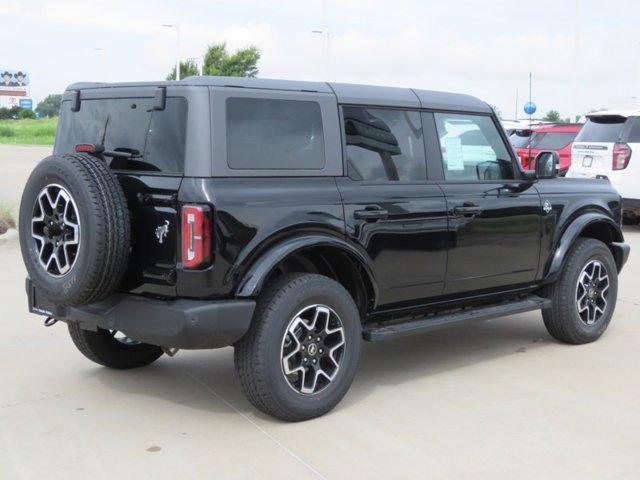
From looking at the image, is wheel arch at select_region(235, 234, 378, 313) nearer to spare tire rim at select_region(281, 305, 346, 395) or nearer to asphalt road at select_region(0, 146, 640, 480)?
spare tire rim at select_region(281, 305, 346, 395)

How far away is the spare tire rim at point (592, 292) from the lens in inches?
244

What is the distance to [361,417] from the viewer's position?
183 inches

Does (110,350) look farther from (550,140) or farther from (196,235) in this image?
(550,140)

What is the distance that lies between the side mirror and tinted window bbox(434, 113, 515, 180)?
0.20m

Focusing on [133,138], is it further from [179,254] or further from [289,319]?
[289,319]

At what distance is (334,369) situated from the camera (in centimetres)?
468

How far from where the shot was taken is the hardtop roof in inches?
175

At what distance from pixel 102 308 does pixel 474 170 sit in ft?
8.52

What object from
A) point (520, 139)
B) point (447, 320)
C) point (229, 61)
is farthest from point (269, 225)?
point (229, 61)

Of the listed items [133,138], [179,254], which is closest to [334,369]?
[179,254]

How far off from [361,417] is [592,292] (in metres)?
2.50

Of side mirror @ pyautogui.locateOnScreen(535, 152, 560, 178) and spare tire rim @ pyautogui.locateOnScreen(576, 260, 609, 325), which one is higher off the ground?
side mirror @ pyautogui.locateOnScreen(535, 152, 560, 178)

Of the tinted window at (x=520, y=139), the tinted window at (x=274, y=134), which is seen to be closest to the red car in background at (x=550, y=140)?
the tinted window at (x=520, y=139)

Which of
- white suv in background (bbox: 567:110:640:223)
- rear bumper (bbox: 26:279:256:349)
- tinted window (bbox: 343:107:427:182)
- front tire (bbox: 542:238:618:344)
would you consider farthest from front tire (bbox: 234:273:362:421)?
white suv in background (bbox: 567:110:640:223)
